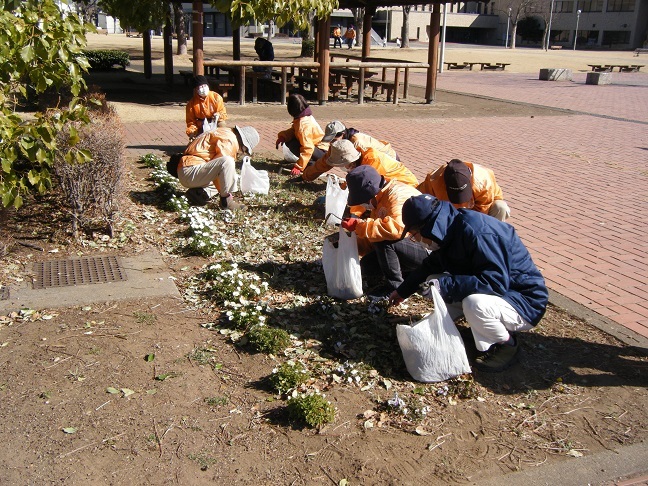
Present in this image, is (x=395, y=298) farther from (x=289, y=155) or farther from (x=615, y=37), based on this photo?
(x=615, y=37)

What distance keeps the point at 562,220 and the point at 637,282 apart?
70.5 inches

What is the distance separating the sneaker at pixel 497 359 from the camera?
4.12 metres

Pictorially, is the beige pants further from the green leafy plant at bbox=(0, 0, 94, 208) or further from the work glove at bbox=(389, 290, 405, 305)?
the work glove at bbox=(389, 290, 405, 305)

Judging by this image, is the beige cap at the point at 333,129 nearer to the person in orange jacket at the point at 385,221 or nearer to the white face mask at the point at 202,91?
the white face mask at the point at 202,91

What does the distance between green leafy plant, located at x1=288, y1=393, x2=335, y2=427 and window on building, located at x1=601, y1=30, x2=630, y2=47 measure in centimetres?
7259

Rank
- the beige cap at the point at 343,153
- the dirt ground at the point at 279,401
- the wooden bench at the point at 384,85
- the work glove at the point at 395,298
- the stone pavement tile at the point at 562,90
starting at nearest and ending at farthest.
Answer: the dirt ground at the point at 279,401 → the work glove at the point at 395,298 → the beige cap at the point at 343,153 → the wooden bench at the point at 384,85 → the stone pavement tile at the point at 562,90

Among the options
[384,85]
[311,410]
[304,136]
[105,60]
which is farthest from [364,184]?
[105,60]

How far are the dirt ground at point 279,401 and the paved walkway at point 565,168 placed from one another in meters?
0.86

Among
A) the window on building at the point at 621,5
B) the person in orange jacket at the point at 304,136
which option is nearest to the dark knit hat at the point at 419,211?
the person in orange jacket at the point at 304,136

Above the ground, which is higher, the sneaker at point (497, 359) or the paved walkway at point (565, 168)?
the paved walkway at point (565, 168)

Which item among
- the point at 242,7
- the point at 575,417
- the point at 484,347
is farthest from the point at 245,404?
the point at 242,7

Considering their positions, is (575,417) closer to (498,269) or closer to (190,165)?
(498,269)

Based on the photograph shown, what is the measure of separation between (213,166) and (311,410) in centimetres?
374

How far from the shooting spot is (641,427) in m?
3.64
